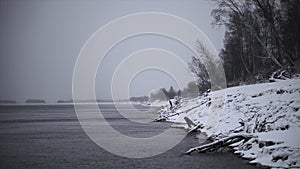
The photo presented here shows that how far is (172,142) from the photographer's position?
27.4m

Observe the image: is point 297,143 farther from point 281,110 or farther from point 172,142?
point 172,142

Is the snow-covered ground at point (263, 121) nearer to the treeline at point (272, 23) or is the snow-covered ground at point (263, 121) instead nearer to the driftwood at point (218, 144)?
the driftwood at point (218, 144)

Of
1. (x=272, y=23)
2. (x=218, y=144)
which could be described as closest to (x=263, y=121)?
(x=218, y=144)

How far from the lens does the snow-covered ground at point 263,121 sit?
15555 millimetres

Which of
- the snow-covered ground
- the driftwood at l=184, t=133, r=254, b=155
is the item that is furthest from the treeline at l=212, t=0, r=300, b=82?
the driftwood at l=184, t=133, r=254, b=155

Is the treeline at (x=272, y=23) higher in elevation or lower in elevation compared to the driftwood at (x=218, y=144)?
higher

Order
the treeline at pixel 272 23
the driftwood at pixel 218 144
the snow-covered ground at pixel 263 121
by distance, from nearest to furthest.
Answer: the snow-covered ground at pixel 263 121, the driftwood at pixel 218 144, the treeline at pixel 272 23

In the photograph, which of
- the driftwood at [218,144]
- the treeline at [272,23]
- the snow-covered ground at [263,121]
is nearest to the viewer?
the snow-covered ground at [263,121]

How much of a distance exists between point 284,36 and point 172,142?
1003 inches

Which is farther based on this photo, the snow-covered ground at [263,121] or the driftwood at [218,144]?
the driftwood at [218,144]

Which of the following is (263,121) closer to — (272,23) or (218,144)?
(218,144)

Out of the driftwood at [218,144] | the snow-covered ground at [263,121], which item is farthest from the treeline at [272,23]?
the driftwood at [218,144]

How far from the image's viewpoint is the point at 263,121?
20984 millimetres

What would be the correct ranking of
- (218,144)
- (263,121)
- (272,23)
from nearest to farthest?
1. (263,121)
2. (218,144)
3. (272,23)
